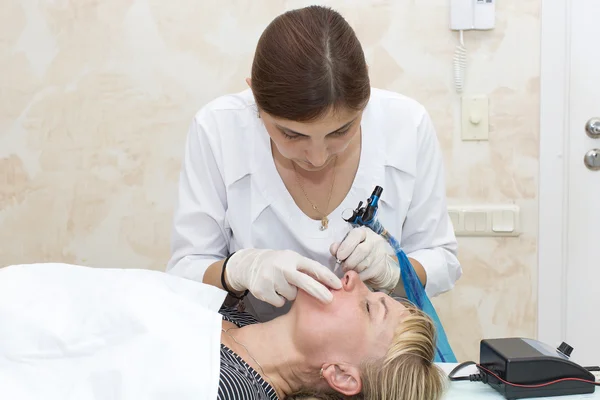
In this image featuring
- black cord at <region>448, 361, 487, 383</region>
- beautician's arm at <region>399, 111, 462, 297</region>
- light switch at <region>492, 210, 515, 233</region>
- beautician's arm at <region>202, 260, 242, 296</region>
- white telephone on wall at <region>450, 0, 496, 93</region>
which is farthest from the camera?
light switch at <region>492, 210, 515, 233</region>

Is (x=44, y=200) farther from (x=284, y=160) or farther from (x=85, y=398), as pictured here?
(x=85, y=398)

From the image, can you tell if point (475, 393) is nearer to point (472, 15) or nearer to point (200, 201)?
point (200, 201)

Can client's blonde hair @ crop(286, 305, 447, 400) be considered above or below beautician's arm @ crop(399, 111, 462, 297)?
below

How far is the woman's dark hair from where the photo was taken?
1.31 m

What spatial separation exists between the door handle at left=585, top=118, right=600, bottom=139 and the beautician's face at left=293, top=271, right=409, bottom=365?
122 centimetres

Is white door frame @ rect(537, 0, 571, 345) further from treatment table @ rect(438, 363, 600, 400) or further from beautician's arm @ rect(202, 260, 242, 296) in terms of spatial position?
beautician's arm @ rect(202, 260, 242, 296)

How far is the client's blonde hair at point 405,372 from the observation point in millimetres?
1461

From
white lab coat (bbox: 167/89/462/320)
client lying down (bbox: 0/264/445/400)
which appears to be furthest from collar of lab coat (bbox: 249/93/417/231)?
client lying down (bbox: 0/264/445/400)

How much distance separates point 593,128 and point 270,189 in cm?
130

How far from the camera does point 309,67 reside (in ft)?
4.28

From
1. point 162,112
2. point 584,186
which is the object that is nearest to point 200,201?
point 162,112

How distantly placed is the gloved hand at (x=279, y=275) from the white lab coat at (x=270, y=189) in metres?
0.16

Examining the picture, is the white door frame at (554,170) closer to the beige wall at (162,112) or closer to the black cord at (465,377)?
the beige wall at (162,112)

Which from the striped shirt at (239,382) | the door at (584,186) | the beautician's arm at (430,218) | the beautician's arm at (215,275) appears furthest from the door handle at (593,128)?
the striped shirt at (239,382)
